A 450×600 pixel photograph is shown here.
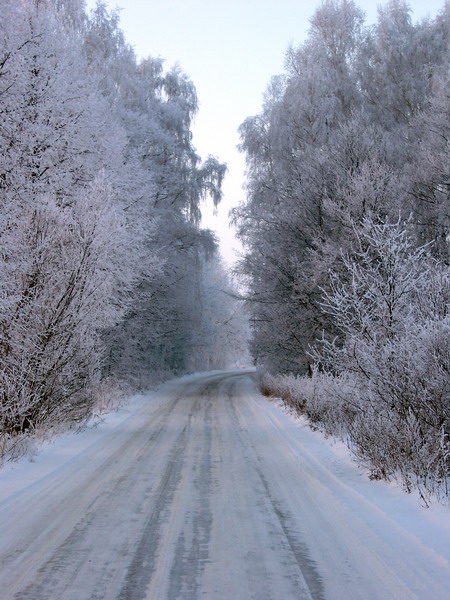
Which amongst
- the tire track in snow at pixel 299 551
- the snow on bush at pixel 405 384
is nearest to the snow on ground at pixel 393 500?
the snow on bush at pixel 405 384

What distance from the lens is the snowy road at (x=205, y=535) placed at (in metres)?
3.87

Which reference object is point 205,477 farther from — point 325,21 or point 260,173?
point 325,21

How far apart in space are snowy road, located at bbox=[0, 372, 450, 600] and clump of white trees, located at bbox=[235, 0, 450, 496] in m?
1.27

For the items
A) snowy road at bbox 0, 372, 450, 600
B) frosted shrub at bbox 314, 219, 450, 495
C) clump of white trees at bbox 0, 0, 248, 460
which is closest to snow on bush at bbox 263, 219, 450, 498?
frosted shrub at bbox 314, 219, 450, 495

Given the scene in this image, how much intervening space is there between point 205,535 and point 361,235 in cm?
1132

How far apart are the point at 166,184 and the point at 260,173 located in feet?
14.9

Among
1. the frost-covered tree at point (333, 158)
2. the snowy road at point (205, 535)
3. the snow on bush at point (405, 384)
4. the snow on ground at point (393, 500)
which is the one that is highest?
the frost-covered tree at point (333, 158)

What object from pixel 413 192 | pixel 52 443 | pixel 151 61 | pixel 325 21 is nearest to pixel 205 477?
pixel 52 443

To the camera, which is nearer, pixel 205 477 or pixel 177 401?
pixel 205 477

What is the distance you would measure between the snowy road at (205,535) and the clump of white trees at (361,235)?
1266 mm

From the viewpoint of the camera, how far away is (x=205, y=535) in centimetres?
500

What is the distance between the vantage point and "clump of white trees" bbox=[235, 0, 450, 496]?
7.12 metres

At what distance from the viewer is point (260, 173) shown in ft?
83.5

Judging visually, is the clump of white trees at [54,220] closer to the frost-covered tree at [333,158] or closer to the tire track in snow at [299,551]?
the tire track in snow at [299,551]
